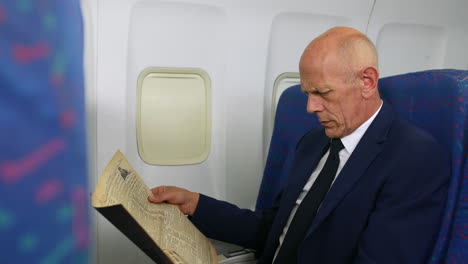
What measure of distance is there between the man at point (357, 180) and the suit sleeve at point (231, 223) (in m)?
0.13

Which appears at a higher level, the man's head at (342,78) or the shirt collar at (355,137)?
the man's head at (342,78)

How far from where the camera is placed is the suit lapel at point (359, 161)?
3.92 feet

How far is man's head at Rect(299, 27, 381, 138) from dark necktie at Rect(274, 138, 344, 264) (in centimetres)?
10

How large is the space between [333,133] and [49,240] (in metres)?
1.18

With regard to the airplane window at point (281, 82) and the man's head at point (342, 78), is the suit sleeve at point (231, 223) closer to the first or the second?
the man's head at point (342, 78)

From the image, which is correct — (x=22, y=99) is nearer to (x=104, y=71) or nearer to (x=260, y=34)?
(x=104, y=71)

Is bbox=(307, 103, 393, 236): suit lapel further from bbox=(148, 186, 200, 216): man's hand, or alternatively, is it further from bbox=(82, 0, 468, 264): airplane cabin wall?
bbox=(82, 0, 468, 264): airplane cabin wall

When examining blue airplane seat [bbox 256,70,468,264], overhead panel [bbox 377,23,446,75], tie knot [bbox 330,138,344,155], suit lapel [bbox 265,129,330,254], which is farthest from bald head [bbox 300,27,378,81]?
overhead panel [bbox 377,23,446,75]

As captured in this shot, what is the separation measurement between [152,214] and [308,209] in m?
0.54

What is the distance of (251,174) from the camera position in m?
2.21

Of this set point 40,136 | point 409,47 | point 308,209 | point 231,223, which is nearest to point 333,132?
point 308,209

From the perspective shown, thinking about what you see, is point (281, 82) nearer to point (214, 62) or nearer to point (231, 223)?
point (214, 62)

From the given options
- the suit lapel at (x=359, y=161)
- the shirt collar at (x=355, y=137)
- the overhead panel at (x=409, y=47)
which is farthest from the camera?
the overhead panel at (x=409, y=47)

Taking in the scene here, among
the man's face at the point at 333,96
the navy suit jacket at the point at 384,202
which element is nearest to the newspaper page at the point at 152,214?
the navy suit jacket at the point at 384,202
